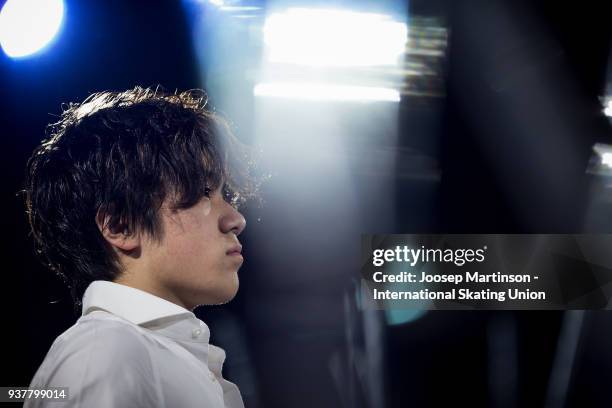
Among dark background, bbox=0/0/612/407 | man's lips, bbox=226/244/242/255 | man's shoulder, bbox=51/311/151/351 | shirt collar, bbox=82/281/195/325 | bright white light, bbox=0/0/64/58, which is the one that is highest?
bright white light, bbox=0/0/64/58

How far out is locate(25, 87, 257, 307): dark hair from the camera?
1.03 meters

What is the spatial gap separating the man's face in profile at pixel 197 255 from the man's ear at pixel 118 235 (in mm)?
24

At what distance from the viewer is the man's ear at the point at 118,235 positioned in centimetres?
100

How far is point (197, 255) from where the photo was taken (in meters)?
0.98

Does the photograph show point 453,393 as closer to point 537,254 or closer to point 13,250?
point 537,254

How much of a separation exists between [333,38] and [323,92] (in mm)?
225

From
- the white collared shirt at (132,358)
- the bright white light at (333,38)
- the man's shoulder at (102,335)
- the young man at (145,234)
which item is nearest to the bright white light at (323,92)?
the bright white light at (333,38)

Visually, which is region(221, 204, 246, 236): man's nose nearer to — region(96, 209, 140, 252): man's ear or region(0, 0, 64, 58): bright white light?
region(96, 209, 140, 252): man's ear

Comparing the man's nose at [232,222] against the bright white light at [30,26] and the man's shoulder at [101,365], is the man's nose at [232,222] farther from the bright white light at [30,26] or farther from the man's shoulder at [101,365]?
the bright white light at [30,26]

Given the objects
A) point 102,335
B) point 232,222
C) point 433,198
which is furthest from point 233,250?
point 433,198

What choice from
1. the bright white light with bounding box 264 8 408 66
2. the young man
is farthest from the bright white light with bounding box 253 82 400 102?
the young man

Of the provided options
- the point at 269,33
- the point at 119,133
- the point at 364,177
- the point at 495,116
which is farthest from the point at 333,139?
the point at 119,133

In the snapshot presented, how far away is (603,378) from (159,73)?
2.47 metres

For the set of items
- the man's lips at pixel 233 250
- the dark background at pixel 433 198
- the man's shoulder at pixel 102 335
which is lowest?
the dark background at pixel 433 198
